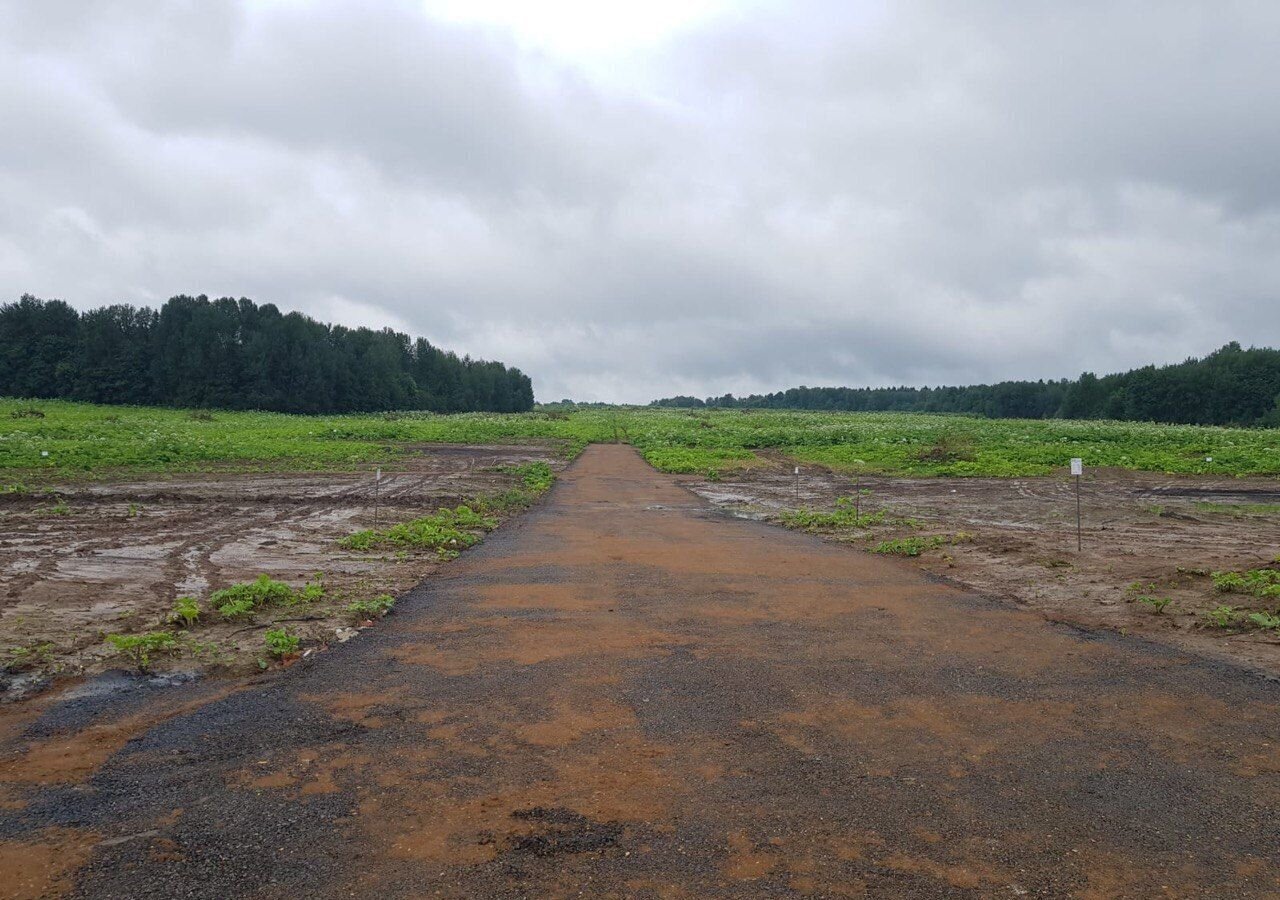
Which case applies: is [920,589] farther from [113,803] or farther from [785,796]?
[113,803]

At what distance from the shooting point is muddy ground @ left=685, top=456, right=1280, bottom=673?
9297mm

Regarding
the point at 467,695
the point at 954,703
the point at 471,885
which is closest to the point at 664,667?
the point at 467,695

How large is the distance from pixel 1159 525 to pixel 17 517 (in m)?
25.1

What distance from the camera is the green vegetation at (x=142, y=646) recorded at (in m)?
7.16

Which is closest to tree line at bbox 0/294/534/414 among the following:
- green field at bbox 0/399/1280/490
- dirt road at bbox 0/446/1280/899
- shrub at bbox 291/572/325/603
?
green field at bbox 0/399/1280/490

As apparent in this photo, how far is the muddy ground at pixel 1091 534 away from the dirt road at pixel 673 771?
1.39m

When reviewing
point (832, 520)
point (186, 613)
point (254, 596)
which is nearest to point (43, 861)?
point (186, 613)

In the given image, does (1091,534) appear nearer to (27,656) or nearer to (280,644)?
(280,644)

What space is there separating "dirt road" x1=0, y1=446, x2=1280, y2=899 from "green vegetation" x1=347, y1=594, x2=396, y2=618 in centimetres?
39

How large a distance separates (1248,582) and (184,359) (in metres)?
90.4

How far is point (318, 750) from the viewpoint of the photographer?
5.30 metres

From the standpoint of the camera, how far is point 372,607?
9.20 meters

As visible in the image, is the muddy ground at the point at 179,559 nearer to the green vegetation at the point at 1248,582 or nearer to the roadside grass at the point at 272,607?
the roadside grass at the point at 272,607

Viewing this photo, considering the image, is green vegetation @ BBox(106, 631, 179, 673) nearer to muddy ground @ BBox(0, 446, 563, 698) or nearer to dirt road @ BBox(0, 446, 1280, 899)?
muddy ground @ BBox(0, 446, 563, 698)
